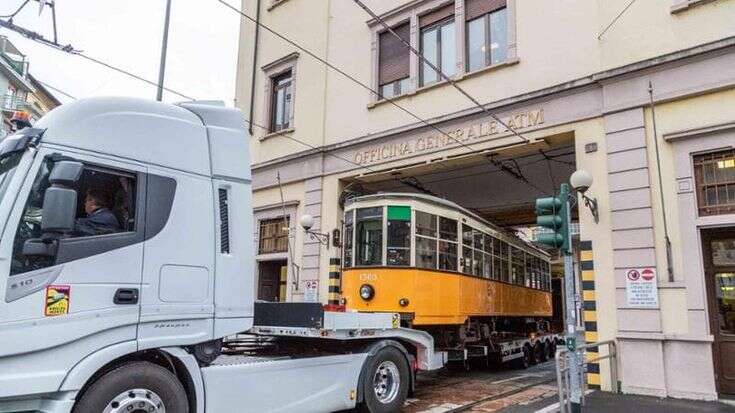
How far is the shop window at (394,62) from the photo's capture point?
1353 centimetres

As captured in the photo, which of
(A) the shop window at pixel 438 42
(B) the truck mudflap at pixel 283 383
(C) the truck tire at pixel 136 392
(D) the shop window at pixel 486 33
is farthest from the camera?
(A) the shop window at pixel 438 42

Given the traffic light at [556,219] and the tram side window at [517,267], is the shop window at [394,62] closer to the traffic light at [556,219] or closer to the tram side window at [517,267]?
the tram side window at [517,267]

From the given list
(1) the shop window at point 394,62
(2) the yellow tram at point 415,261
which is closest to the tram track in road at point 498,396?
(2) the yellow tram at point 415,261

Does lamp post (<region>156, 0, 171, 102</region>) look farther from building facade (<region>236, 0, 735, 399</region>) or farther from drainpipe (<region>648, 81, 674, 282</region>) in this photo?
drainpipe (<region>648, 81, 674, 282</region>)

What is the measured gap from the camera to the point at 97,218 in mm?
4766

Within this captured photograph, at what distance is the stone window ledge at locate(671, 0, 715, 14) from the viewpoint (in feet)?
29.5

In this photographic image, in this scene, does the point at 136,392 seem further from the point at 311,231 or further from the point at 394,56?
the point at 394,56

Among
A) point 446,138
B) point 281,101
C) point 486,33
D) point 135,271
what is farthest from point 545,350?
point 135,271

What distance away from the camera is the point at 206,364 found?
543 cm

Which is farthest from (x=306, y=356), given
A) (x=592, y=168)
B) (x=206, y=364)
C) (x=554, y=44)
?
(x=554, y=44)

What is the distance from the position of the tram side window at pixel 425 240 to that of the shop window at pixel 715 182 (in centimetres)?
452

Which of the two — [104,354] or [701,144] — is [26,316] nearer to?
[104,354]

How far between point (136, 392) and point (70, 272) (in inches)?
46.5

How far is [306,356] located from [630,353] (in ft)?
18.3
